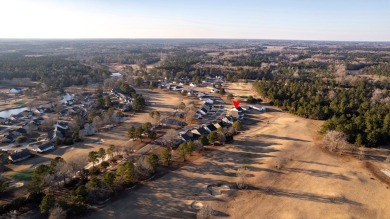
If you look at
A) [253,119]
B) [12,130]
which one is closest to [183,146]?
[253,119]

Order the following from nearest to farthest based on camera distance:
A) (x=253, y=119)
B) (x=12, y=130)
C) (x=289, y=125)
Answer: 1. (x=12, y=130)
2. (x=289, y=125)
3. (x=253, y=119)

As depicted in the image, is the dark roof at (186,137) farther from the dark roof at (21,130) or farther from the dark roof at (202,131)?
the dark roof at (21,130)

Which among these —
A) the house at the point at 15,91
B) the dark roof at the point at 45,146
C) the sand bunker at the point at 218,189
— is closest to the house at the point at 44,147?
the dark roof at the point at 45,146

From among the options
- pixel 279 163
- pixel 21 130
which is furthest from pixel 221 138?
pixel 21 130

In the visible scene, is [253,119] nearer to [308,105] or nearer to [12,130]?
[308,105]

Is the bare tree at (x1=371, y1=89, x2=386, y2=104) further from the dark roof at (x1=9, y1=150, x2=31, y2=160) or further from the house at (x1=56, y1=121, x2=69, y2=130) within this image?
the dark roof at (x1=9, y1=150, x2=31, y2=160)
